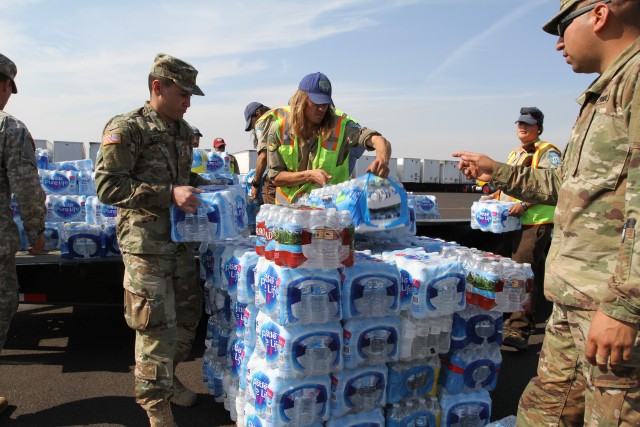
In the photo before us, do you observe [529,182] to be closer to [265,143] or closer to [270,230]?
[270,230]

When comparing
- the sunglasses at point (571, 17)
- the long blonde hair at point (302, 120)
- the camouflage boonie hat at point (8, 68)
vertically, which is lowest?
the long blonde hair at point (302, 120)

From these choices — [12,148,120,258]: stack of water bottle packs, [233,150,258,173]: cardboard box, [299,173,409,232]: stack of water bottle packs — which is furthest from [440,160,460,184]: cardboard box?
[299,173,409,232]: stack of water bottle packs

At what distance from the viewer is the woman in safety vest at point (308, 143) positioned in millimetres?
3650

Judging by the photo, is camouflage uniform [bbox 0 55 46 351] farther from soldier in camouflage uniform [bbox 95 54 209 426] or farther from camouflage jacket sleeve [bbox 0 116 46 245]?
soldier in camouflage uniform [bbox 95 54 209 426]

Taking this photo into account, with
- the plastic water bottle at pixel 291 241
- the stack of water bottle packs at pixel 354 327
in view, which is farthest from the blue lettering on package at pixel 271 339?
the plastic water bottle at pixel 291 241

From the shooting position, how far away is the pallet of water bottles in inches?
102

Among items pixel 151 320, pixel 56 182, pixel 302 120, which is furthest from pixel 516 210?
pixel 56 182

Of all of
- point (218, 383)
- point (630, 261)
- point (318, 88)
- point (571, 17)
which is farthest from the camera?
point (218, 383)

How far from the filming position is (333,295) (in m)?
2.64

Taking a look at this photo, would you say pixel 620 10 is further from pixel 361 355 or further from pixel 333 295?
pixel 361 355

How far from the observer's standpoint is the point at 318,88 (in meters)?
3.50

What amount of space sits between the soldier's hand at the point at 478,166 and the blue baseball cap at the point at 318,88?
127 cm

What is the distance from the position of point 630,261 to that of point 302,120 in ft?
8.49

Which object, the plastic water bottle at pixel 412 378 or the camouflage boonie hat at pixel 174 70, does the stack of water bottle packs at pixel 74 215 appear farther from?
the plastic water bottle at pixel 412 378
